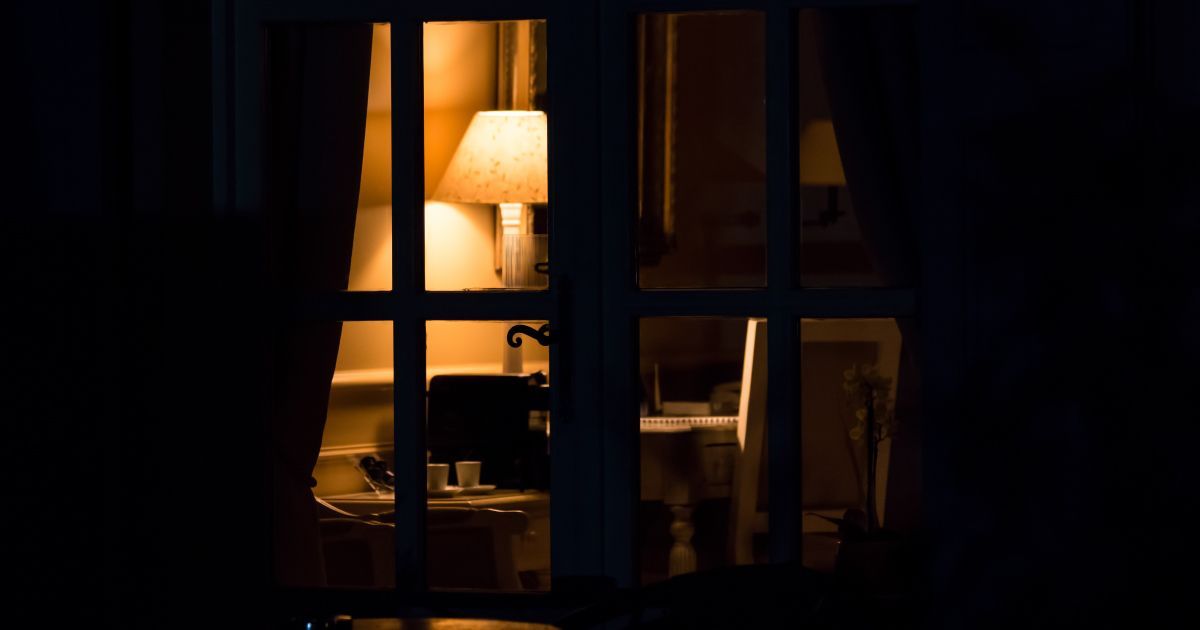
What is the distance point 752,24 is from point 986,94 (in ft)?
1.98

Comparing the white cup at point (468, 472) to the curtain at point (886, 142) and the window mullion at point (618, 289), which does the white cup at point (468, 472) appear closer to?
the window mullion at point (618, 289)

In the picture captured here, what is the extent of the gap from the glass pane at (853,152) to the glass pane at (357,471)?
0.95m

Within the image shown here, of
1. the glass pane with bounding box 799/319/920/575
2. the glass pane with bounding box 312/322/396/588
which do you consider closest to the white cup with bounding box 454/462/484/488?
the glass pane with bounding box 312/322/396/588

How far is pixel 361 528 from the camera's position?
2.91 m

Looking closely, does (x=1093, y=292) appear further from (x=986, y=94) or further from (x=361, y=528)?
(x=361, y=528)

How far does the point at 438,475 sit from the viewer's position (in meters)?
2.90

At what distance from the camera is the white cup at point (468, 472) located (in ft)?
9.72

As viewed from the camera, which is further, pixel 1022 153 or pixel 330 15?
pixel 330 15

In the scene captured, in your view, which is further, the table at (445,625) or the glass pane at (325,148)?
the glass pane at (325,148)

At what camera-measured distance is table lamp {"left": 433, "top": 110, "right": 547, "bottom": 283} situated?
9.64 ft

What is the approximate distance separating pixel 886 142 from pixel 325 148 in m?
1.22

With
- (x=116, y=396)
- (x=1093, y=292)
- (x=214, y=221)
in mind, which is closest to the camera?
(x=1093, y=292)

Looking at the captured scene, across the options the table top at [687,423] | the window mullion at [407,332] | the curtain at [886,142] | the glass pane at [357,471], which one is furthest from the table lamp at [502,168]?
the curtain at [886,142]

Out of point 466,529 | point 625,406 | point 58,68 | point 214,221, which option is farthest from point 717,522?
point 58,68
